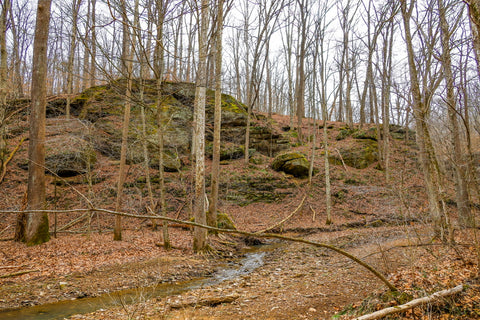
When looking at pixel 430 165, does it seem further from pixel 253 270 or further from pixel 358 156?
pixel 358 156

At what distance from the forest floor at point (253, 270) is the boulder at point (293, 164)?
4009mm

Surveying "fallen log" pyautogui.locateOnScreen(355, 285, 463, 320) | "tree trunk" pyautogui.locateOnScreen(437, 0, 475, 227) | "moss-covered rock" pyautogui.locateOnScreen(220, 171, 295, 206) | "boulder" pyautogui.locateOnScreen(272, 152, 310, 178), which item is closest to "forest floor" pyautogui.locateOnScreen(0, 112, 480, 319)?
"fallen log" pyautogui.locateOnScreen(355, 285, 463, 320)

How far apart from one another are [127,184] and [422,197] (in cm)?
1808

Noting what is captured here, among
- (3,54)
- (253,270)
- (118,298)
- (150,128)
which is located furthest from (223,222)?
(3,54)

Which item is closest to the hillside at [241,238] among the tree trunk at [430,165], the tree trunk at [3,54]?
the tree trunk at [430,165]

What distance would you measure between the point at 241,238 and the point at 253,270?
4265 mm

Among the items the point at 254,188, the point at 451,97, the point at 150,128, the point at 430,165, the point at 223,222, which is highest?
the point at 150,128

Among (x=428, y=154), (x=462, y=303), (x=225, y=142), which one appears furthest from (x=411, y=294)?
(x=225, y=142)

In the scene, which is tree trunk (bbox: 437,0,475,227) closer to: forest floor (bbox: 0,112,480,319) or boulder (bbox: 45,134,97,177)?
forest floor (bbox: 0,112,480,319)

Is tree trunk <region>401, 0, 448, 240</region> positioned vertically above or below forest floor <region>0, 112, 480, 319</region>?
above

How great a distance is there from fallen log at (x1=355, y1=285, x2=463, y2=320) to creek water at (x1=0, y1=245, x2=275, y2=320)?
2.21 metres

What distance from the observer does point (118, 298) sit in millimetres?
5953

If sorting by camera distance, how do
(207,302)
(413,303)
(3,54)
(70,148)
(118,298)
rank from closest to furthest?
(413,303) < (207,302) < (118,298) < (70,148) < (3,54)

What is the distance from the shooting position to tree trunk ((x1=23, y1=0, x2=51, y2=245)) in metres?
8.38
